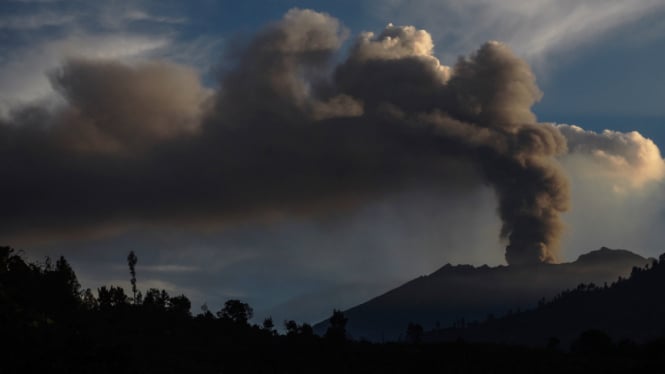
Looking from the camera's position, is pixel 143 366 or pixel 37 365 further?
pixel 143 366

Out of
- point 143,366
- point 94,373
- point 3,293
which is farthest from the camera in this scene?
point 3,293

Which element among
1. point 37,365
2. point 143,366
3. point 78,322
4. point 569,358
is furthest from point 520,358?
point 37,365

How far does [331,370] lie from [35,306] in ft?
226

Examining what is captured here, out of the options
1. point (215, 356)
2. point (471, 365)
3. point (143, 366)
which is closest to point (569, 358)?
point (471, 365)

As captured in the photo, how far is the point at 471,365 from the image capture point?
7402 inches

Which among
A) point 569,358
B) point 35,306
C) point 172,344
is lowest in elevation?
point 569,358

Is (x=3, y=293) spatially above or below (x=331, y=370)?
above

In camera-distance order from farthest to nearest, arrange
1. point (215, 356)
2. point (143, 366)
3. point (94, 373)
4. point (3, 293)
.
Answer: point (215, 356)
point (3, 293)
point (143, 366)
point (94, 373)

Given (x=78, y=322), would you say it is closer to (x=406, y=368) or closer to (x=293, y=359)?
(x=293, y=359)

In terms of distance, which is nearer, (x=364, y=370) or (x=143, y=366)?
(x=143, y=366)

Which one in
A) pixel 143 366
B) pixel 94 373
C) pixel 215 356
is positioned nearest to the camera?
pixel 94 373

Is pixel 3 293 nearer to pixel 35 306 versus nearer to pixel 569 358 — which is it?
pixel 35 306

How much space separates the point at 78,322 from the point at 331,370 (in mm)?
57961

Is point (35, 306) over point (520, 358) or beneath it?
over
